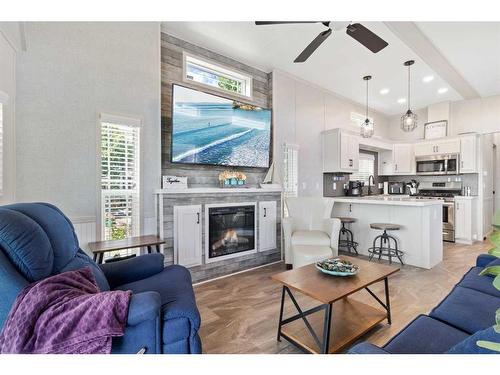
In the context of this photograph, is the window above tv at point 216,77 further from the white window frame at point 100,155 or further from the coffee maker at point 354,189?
the coffee maker at point 354,189

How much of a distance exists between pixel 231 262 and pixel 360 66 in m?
3.73

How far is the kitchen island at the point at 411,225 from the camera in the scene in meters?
3.58

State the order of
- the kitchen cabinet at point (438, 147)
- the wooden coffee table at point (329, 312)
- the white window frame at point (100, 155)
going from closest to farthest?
the wooden coffee table at point (329, 312) < the white window frame at point (100, 155) < the kitchen cabinet at point (438, 147)

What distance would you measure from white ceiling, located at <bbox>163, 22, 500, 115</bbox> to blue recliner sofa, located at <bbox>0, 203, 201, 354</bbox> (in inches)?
111

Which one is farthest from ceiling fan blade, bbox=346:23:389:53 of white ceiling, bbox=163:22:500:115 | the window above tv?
the window above tv

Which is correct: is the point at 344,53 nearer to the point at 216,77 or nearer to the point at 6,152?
the point at 216,77

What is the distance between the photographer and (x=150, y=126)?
9.89 feet

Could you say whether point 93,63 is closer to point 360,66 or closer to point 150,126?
point 150,126

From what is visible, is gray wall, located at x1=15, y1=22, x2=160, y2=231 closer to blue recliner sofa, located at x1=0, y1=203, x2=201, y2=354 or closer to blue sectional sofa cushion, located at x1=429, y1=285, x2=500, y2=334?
blue recliner sofa, located at x1=0, y1=203, x2=201, y2=354

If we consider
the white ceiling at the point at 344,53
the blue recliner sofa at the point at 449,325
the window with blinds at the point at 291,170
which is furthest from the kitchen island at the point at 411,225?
the white ceiling at the point at 344,53

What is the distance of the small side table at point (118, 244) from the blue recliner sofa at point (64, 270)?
1.94 ft

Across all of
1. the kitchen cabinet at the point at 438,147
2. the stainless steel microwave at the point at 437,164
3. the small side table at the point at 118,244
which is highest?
the kitchen cabinet at the point at 438,147

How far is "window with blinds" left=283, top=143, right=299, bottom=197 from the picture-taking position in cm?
442

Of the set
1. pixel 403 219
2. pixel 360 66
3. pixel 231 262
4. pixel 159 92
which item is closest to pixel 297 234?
pixel 231 262
